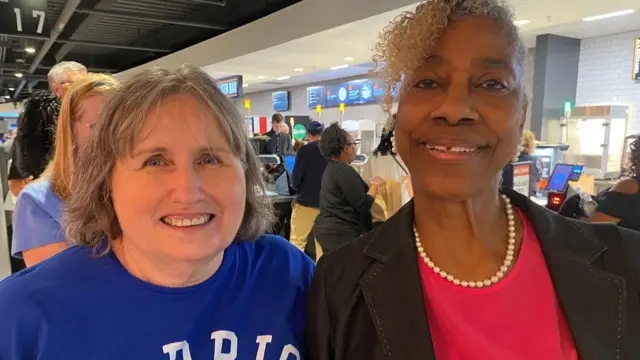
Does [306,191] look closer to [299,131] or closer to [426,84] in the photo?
[426,84]

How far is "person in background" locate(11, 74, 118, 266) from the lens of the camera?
152 centimetres

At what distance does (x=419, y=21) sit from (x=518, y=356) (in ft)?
2.39

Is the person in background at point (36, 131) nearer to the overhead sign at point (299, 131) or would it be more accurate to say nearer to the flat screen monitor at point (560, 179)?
the flat screen monitor at point (560, 179)

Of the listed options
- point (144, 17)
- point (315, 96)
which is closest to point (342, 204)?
point (144, 17)

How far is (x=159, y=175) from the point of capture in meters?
1.03

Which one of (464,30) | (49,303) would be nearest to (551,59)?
(464,30)

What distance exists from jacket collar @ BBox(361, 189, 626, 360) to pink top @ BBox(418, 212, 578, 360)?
28 mm

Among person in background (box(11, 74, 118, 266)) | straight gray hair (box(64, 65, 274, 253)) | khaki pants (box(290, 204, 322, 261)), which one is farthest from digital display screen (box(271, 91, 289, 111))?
straight gray hair (box(64, 65, 274, 253))

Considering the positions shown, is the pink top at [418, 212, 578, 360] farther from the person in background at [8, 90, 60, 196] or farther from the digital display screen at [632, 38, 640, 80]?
the digital display screen at [632, 38, 640, 80]

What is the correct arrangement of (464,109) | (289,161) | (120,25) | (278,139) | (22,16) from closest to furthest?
(464,109) < (289,161) < (22,16) < (278,139) < (120,25)

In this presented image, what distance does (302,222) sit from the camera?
4938 millimetres

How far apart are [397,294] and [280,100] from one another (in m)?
14.7

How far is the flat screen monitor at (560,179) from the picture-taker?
13.1ft

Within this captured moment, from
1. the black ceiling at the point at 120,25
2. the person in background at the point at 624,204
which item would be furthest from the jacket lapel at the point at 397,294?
the black ceiling at the point at 120,25
